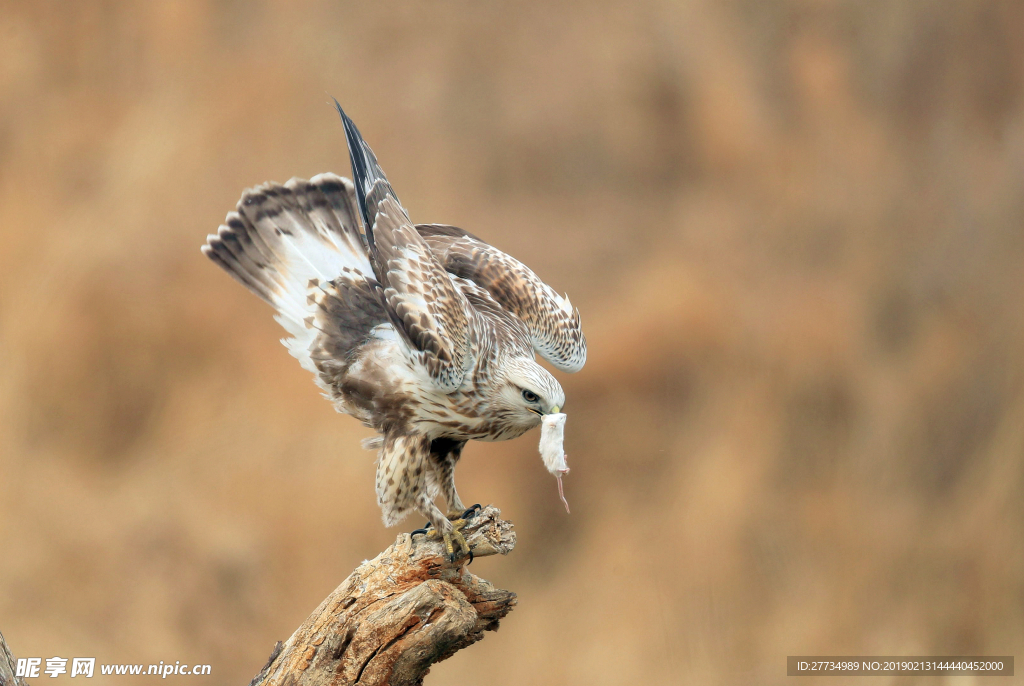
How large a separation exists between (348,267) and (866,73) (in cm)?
332

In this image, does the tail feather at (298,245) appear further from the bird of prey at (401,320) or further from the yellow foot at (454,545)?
the yellow foot at (454,545)

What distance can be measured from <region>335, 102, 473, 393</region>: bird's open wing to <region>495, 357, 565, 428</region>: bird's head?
0.12m

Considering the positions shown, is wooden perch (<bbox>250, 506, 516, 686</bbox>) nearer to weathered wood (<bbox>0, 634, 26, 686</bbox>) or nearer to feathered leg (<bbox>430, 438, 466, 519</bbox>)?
feathered leg (<bbox>430, 438, 466, 519</bbox>)

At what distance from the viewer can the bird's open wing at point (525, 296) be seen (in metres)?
2.28

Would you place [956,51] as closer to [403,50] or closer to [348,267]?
[403,50]

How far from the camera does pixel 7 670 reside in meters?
1.72

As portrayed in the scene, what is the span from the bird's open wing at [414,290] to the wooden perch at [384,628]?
52 centimetres

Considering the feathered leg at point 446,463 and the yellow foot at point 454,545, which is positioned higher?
the feathered leg at point 446,463

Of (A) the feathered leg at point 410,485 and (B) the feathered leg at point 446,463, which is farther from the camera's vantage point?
(B) the feathered leg at point 446,463

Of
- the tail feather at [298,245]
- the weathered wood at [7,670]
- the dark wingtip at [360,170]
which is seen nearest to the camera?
the weathered wood at [7,670]

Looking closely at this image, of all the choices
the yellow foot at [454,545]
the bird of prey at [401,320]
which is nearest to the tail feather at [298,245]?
the bird of prey at [401,320]

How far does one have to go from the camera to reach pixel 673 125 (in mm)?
4152

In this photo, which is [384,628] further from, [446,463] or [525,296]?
[525,296]

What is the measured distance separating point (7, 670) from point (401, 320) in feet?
3.95
